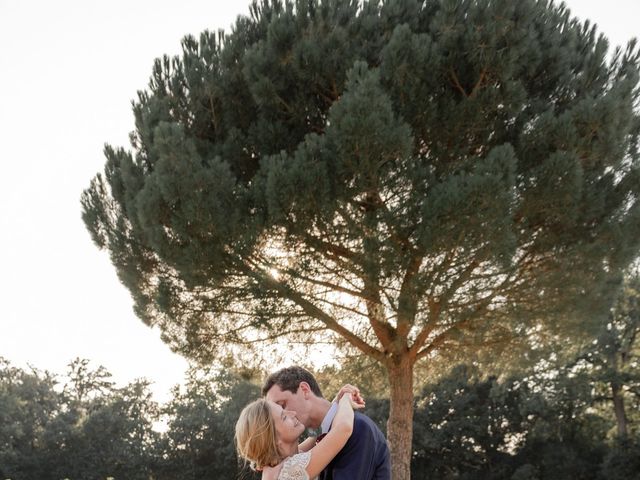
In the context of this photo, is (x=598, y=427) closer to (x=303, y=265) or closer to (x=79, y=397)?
(x=303, y=265)

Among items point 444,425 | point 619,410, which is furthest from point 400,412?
point 619,410

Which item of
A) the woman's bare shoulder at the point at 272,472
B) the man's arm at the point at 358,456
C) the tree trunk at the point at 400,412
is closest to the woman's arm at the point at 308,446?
the woman's bare shoulder at the point at 272,472

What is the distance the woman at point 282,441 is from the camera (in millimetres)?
2402

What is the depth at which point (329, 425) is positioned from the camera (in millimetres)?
2508

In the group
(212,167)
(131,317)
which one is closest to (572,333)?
(212,167)

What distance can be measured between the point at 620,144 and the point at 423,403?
14743 millimetres

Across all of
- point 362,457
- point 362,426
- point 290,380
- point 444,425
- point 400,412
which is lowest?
point 362,457

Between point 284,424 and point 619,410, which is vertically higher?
point 619,410

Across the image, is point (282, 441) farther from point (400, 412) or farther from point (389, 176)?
point (400, 412)

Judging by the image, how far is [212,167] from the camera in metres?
7.81

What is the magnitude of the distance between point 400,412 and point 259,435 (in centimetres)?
729

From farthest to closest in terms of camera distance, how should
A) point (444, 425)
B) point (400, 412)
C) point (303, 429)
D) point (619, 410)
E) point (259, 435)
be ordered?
point (444, 425) → point (619, 410) → point (400, 412) → point (303, 429) → point (259, 435)

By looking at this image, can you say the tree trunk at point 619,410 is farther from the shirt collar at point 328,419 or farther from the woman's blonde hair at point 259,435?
the woman's blonde hair at point 259,435

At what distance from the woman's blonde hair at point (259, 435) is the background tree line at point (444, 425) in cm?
1473
